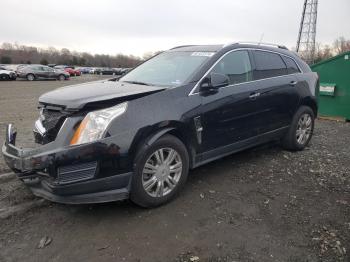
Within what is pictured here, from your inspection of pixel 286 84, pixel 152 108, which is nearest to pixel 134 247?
pixel 152 108

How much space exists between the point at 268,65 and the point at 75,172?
3.44 meters

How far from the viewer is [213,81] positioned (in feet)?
13.5

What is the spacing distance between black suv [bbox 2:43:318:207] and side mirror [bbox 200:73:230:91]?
0.04ft

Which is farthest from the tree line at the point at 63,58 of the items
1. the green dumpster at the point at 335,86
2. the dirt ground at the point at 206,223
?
the dirt ground at the point at 206,223

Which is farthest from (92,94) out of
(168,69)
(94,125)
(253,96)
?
(253,96)

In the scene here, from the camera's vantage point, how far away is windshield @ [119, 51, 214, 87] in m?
4.31

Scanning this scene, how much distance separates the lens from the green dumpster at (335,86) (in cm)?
928

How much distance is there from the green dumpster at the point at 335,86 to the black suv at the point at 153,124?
15.7ft

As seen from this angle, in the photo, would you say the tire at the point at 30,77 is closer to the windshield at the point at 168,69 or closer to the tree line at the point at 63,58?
the windshield at the point at 168,69

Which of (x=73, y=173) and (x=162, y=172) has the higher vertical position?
(x=73, y=173)

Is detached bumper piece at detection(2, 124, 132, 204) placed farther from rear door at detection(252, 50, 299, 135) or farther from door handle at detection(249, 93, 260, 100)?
rear door at detection(252, 50, 299, 135)

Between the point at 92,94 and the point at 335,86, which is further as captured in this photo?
the point at 335,86

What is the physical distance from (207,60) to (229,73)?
16.3 inches

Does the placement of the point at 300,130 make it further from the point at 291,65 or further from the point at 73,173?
the point at 73,173
